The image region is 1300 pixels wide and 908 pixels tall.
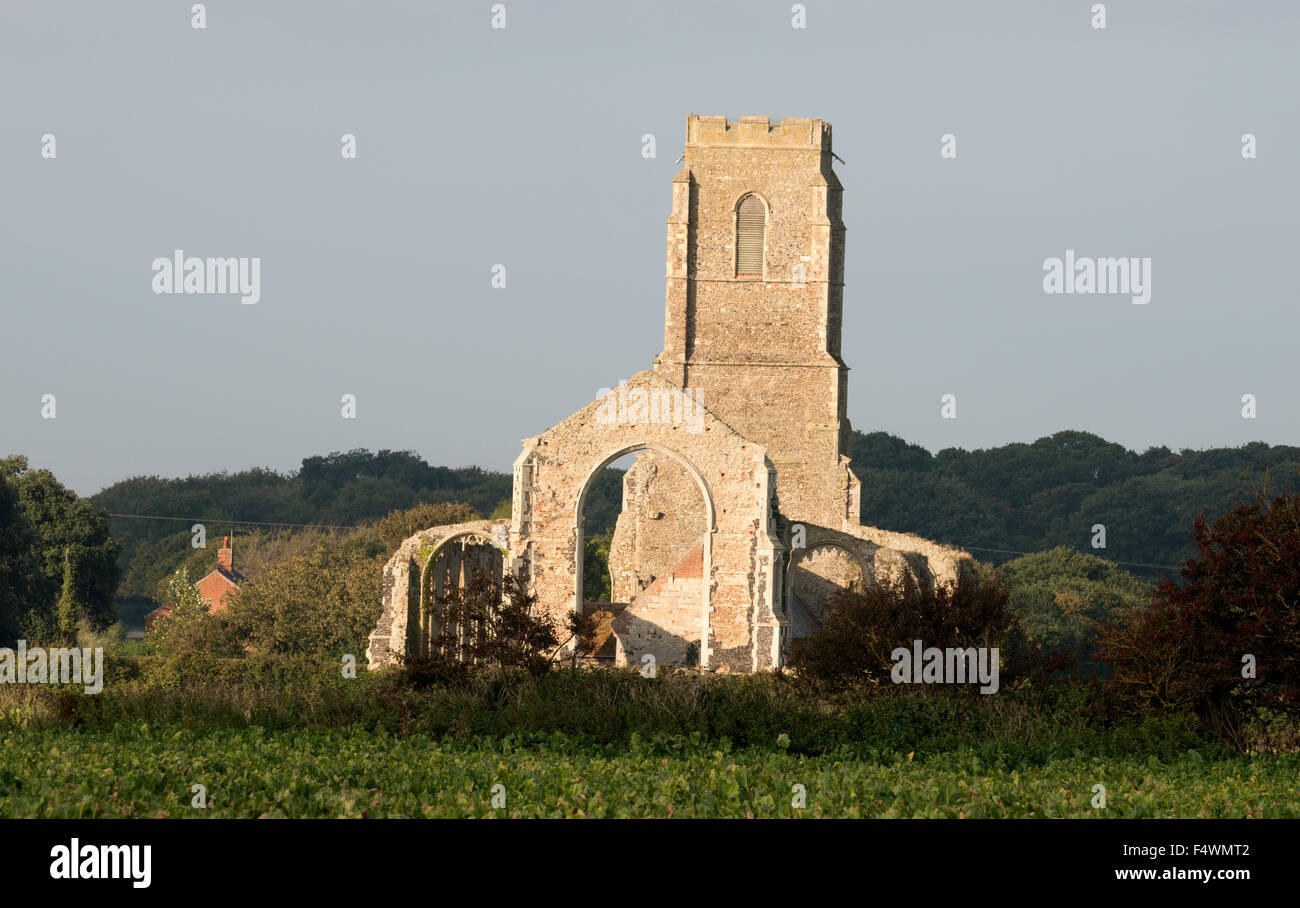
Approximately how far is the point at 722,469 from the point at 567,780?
1587cm

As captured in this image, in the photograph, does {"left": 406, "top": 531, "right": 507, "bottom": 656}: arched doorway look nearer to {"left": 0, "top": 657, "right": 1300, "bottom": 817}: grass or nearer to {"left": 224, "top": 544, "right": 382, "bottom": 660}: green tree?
{"left": 224, "top": 544, "right": 382, "bottom": 660}: green tree

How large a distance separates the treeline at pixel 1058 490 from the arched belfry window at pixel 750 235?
1063 inches

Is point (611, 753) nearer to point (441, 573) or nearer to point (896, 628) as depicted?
point (896, 628)

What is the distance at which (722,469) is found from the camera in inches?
1170

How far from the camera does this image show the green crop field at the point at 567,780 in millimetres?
12664

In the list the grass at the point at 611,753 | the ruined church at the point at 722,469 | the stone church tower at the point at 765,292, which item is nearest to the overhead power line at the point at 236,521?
the stone church tower at the point at 765,292

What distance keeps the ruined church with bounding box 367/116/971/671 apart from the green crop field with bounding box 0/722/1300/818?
453 inches

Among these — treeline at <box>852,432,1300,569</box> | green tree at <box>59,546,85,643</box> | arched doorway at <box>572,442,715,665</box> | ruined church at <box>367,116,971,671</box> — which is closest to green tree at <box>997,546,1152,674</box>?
treeline at <box>852,432,1300,569</box>

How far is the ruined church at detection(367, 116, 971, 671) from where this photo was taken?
29.7 meters

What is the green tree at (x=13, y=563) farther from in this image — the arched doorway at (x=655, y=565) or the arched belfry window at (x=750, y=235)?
the arched belfry window at (x=750, y=235)

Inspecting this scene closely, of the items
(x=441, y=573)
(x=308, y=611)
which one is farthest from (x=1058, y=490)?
(x=441, y=573)

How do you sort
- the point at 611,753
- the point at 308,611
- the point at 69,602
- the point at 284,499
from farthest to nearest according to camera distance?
1. the point at 284,499
2. the point at 69,602
3. the point at 308,611
4. the point at 611,753
